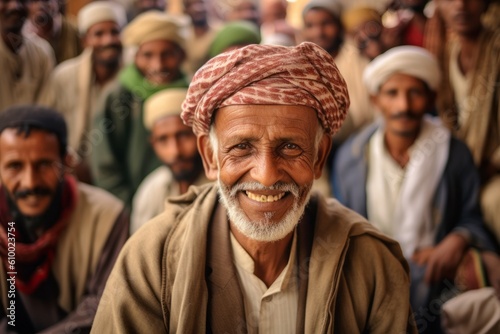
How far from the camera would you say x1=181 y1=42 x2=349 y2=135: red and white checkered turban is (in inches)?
56.4

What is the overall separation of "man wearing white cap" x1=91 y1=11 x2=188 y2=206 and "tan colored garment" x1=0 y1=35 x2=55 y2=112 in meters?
0.32

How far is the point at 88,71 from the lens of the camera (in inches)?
107

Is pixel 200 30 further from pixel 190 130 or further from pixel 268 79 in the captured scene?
pixel 268 79

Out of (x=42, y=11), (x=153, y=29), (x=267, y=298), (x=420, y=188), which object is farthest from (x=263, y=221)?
(x=42, y=11)

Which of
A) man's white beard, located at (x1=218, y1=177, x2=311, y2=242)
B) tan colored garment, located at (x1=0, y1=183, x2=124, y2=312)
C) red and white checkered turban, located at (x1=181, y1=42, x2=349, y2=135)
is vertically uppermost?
red and white checkered turban, located at (x1=181, y1=42, x2=349, y2=135)

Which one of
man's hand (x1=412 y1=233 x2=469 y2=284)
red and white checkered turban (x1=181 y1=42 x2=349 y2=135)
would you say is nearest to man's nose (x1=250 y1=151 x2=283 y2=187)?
red and white checkered turban (x1=181 y1=42 x2=349 y2=135)

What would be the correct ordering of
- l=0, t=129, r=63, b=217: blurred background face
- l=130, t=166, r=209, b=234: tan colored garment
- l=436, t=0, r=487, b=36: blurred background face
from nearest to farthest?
l=0, t=129, r=63, b=217: blurred background face < l=130, t=166, r=209, b=234: tan colored garment < l=436, t=0, r=487, b=36: blurred background face

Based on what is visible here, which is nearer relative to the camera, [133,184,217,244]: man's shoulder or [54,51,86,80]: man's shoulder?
[133,184,217,244]: man's shoulder

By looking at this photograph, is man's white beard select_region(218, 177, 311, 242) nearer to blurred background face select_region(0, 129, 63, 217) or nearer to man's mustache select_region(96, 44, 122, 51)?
blurred background face select_region(0, 129, 63, 217)

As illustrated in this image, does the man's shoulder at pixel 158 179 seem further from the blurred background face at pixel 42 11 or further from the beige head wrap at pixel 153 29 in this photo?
the blurred background face at pixel 42 11

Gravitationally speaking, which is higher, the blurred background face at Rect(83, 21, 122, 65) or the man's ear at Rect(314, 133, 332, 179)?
the blurred background face at Rect(83, 21, 122, 65)

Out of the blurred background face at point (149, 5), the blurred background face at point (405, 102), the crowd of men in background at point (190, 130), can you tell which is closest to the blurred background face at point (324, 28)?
the crowd of men in background at point (190, 130)

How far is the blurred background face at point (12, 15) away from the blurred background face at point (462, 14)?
2006 millimetres

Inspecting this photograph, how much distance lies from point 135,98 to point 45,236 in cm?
87
